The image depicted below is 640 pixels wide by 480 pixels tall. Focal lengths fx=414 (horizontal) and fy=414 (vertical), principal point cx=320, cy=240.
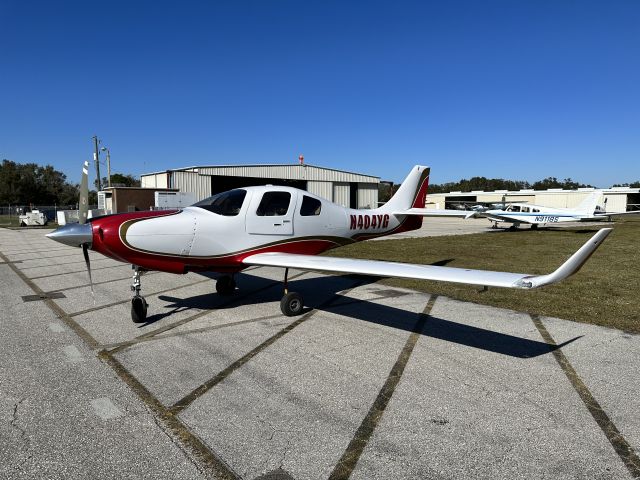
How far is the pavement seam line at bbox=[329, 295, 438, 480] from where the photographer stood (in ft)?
10.1

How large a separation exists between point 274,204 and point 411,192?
17.1 feet

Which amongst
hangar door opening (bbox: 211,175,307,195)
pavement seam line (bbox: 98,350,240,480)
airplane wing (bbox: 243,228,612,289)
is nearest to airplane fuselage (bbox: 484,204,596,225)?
hangar door opening (bbox: 211,175,307,195)

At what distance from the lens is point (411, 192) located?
11.9m

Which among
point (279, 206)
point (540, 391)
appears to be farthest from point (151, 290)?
point (540, 391)

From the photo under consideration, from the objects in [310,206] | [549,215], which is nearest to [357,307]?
[310,206]

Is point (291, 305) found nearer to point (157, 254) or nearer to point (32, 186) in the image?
point (157, 254)

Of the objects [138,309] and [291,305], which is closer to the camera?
[138,309]

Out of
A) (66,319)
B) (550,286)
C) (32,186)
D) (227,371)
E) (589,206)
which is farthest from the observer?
(32,186)

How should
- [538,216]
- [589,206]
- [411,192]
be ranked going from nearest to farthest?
[411,192] < [538,216] < [589,206]

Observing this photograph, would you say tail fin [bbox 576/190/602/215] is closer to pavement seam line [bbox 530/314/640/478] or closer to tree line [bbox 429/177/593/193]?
pavement seam line [bbox 530/314/640/478]

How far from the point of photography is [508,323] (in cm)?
688

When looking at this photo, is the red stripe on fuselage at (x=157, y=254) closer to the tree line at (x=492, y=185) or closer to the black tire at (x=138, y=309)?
the black tire at (x=138, y=309)

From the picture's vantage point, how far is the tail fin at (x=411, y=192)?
1148 centimetres

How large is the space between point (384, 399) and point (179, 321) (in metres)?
4.17
